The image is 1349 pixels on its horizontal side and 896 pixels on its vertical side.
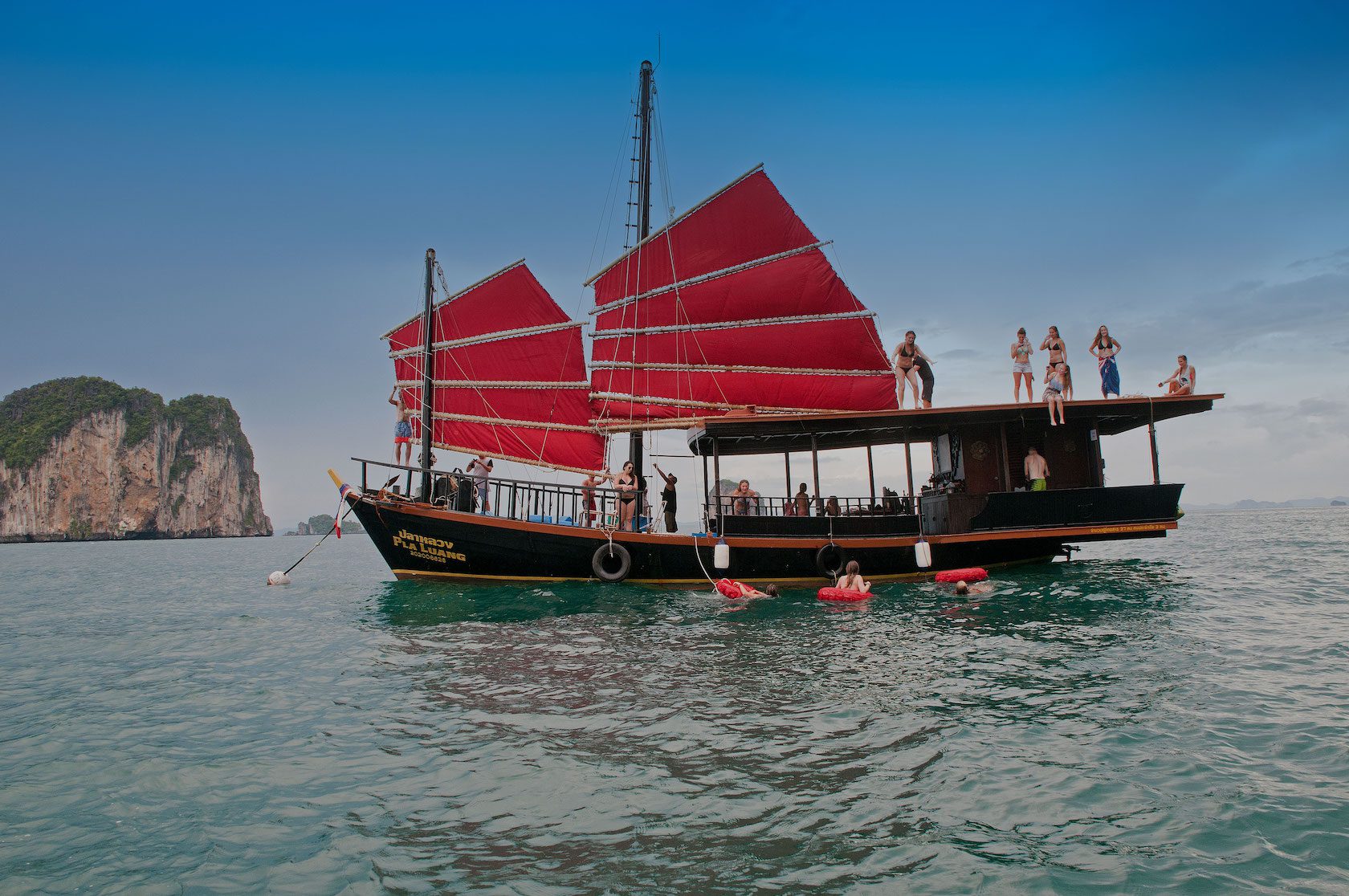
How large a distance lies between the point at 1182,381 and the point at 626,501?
40.3 feet

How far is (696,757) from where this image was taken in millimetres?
5266

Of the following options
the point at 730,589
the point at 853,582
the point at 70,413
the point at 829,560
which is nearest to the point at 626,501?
the point at 730,589

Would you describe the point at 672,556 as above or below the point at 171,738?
above

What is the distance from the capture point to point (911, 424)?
55.1 ft

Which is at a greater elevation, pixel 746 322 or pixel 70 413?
pixel 70 413

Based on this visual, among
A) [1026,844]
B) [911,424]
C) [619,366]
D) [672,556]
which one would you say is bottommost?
[1026,844]

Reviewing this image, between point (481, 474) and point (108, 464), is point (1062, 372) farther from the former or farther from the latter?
point (108, 464)

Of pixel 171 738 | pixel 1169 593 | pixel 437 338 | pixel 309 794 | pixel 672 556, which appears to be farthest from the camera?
pixel 437 338

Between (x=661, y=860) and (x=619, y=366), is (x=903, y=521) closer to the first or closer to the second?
(x=619, y=366)

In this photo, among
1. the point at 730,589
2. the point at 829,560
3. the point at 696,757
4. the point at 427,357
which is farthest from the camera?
the point at 427,357

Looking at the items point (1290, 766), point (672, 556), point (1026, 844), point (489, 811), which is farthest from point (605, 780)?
point (672, 556)

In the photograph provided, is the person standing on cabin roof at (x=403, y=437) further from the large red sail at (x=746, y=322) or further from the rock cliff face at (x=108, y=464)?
the rock cliff face at (x=108, y=464)

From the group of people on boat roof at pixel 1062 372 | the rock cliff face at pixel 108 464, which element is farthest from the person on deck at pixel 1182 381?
the rock cliff face at pixel 108 464

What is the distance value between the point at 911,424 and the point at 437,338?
40.4 ft
